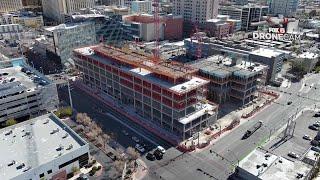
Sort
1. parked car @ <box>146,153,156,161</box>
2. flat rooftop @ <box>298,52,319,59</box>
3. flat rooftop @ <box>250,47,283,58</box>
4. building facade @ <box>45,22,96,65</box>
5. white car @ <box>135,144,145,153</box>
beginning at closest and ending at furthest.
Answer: parked car @ <box>146,153,156,161</box>
white car @ <box>135,144,145,153</box>
flat rooftop @ <box>250,47,283,58</box>
building facade @ <box>45,22,96,65</box>
flat rooftop @ <box>298,52,319,59</box>

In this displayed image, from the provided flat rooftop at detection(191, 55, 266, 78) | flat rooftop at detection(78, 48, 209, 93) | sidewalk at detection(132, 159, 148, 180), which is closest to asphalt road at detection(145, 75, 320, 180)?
sidewalk at detection(132, 159, 148, 180)

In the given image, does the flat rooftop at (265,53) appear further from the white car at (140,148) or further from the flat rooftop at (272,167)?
the white car at (140,148)

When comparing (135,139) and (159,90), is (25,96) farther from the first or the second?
(159,90)

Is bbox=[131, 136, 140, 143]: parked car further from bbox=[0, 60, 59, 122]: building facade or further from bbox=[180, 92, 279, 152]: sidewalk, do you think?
bbox=[0, 60, 59, 122]: building facade

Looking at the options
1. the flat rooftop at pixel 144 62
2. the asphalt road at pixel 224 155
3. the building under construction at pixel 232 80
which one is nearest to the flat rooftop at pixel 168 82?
the flat rooftop at pixel 144 62

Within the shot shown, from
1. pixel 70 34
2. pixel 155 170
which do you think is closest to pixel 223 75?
pixel 155 170

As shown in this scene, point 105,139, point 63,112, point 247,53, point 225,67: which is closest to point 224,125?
point 225,67
